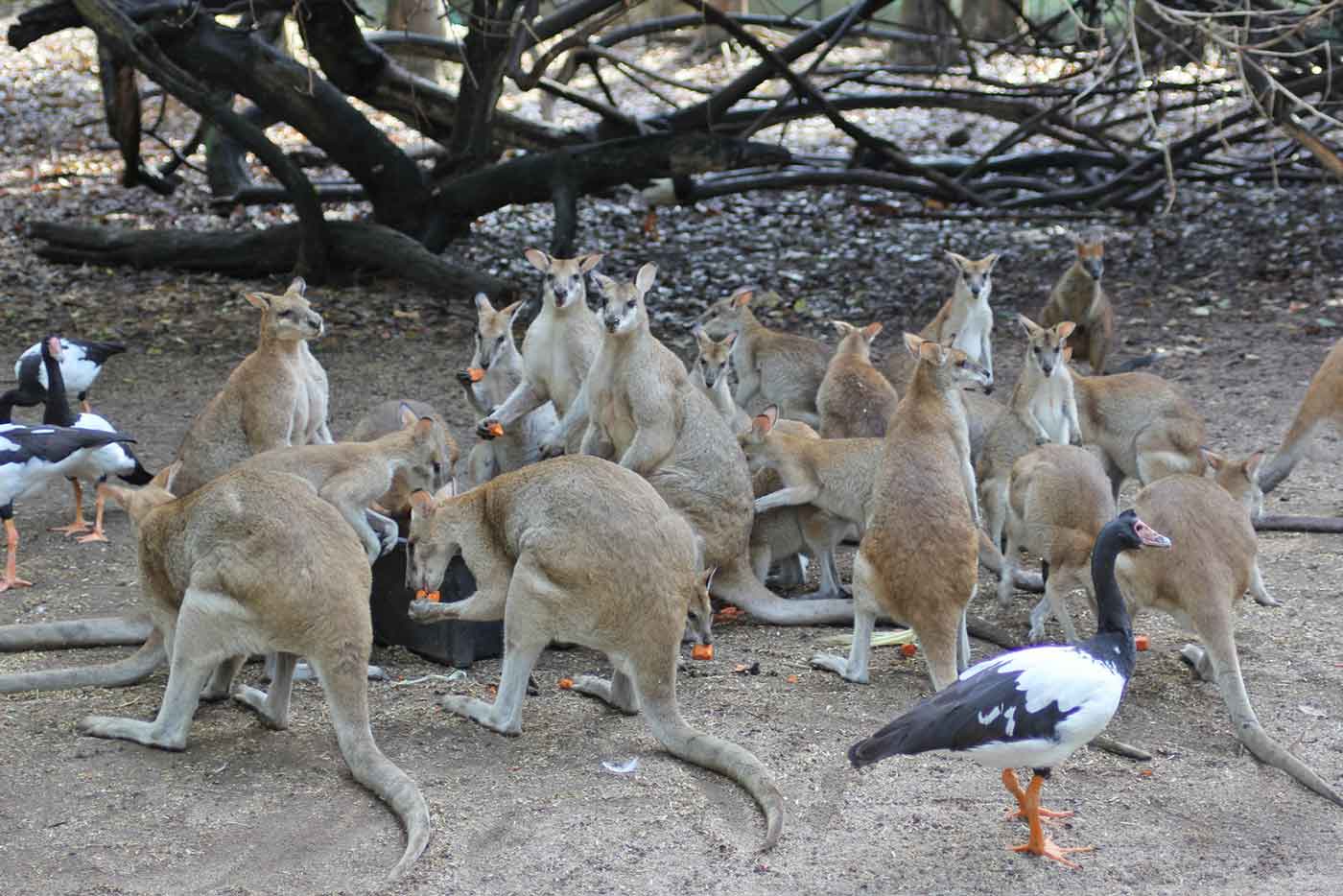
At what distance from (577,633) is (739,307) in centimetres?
452

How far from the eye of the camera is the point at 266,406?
6996 millimetres

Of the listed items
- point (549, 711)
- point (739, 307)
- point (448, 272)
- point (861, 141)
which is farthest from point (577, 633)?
point (861, 141)

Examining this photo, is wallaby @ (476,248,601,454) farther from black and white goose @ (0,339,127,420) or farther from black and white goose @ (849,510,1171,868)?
black and white goose @ (849,510,1171,868)

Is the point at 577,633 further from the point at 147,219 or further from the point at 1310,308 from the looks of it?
the point at 147,219

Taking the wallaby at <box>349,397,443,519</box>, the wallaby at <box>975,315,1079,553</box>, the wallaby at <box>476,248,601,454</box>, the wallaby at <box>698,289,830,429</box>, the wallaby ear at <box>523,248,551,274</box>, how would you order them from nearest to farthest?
the wallaby at <box>349,397,443,519</box>, the wallaby at <box>975,315,1079,553</box>, the wallaby at <box>476,248,601,454</box>, the wallaby ear at <box>523,248,551,274</box>, the wallaby at <box>698,289,830,429</box>

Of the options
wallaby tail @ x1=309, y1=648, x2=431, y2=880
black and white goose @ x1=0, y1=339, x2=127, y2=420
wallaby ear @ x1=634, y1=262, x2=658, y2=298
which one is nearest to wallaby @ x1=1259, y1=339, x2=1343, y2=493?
wallaby ear @ x1=634, y1=262, x2=658, y2=298

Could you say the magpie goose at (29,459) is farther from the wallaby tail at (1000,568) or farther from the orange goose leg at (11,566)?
the wallaby tail at (1000,568)

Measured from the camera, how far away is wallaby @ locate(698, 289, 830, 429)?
889 cm

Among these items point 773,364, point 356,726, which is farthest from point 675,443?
point 356,726

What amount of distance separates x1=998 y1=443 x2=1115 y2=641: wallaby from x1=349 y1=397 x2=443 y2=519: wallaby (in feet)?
8.15

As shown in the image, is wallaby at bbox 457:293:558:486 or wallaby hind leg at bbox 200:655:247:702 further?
wallaby at bbox 457:293:558:486

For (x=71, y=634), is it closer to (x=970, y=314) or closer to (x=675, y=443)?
(x=675, y=443)

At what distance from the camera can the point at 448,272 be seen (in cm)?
1158

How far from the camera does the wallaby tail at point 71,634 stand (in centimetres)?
592
